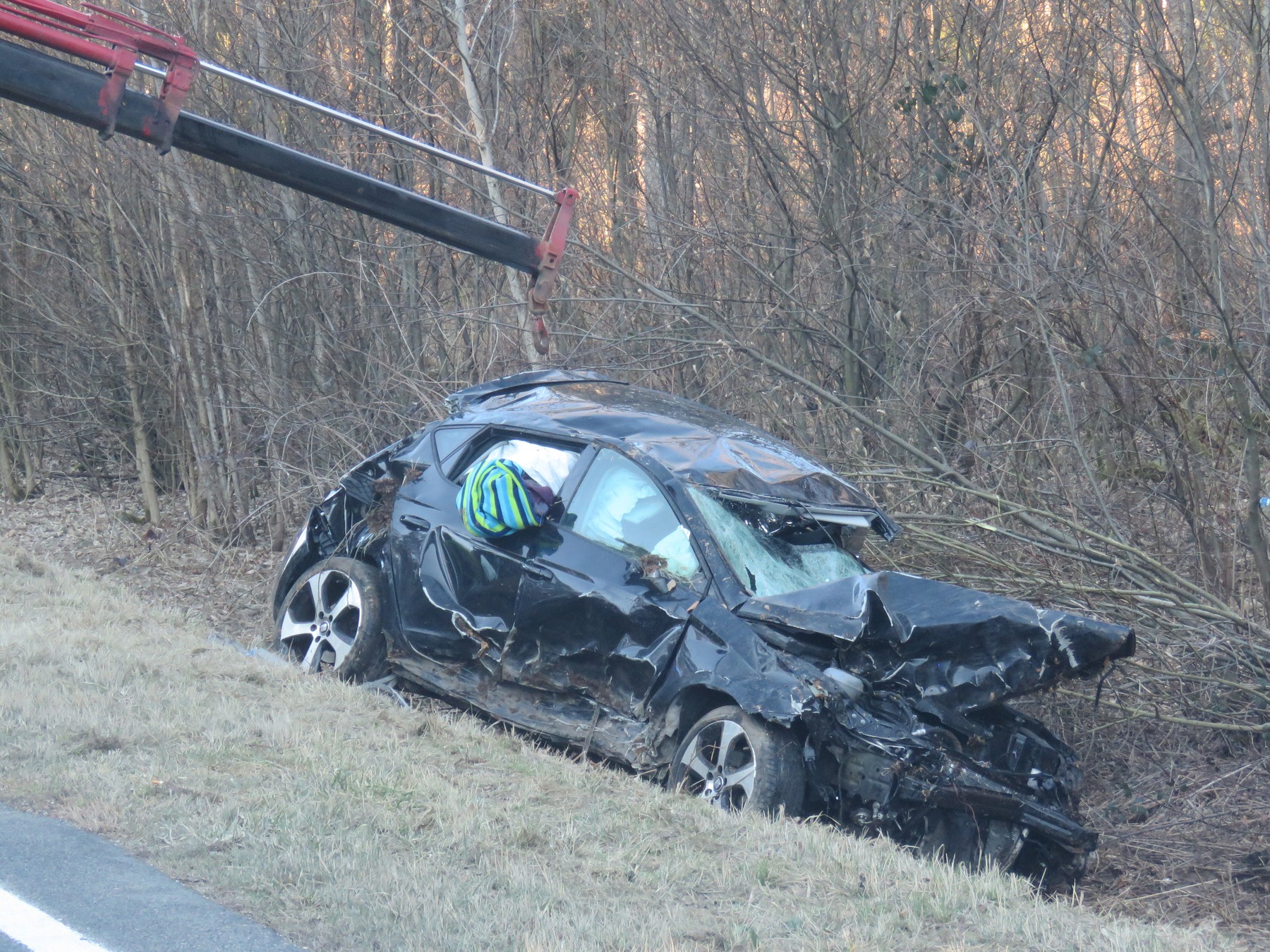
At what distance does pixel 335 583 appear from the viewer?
7.57m

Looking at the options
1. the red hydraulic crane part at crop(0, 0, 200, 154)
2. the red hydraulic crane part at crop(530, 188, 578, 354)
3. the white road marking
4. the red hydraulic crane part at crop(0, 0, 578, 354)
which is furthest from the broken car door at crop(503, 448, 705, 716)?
the white road marking

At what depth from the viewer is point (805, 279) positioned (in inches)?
456

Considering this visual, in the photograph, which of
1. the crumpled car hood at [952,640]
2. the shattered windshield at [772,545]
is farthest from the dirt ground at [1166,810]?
the shattered windshield at [772,545]

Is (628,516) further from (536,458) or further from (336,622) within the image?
(336,622)

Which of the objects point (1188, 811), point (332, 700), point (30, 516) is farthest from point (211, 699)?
point (30, 516)

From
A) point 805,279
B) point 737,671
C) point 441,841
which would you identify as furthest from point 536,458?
point 805,279

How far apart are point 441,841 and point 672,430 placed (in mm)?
2929

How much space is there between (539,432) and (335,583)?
165 centimetres

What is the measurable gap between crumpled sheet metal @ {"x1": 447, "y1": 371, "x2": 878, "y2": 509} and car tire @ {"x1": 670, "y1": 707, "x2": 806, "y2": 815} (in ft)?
4.20

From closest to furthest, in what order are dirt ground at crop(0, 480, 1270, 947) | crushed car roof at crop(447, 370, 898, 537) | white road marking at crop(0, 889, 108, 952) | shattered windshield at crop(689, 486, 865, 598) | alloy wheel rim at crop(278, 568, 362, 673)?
white road marking at crop(0, 889, 108, 952), dirt ground at crop(0, 480, 1270, 947), shattered windshield at crop(689, 486, 865, 598), crushed car roof at crop(447, 370, 898, 537), alloy wheel rim at crop(278, 568, 362, 673)

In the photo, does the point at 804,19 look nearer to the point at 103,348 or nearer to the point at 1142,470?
the point at 1142,470

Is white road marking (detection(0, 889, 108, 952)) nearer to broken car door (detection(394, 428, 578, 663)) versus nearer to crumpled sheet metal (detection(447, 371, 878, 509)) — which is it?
broken car door (detection(394, 428, 578, 663))

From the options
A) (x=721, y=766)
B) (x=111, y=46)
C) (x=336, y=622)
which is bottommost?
(x=336, y=622)

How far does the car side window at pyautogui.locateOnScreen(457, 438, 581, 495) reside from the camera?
268 inches
